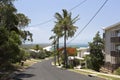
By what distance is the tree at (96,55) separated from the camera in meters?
65.2

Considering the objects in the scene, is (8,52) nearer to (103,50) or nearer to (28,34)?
(28,34)

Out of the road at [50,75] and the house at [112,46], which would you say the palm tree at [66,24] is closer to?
the house at [112,46]

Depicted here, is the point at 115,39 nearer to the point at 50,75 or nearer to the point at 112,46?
the point at 112,46

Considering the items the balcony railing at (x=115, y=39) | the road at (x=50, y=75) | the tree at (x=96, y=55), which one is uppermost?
the balcony railing at (x=115, y=39)

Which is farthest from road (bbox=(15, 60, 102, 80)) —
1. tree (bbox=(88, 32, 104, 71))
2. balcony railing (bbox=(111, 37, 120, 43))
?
tree (bbox=(88, 32, 104, 71))

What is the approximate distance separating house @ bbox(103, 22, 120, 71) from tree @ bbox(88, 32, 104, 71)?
182 centimetres

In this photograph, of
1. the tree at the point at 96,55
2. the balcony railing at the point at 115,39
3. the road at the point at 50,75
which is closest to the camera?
the road at the point at 50,75

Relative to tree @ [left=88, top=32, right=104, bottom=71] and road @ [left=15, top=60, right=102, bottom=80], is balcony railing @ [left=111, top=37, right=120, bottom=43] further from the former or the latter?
road @ [left=15, top=60, right=102, bottom=80]

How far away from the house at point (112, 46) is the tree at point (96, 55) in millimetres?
1821

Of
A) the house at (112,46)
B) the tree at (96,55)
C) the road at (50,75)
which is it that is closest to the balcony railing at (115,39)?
the house at (112,46)

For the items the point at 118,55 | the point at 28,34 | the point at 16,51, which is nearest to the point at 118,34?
the point at 118,55

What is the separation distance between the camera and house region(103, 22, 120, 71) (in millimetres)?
61188

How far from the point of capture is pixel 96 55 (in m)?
66.2

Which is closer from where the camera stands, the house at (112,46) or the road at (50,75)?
the road at (50,75)
